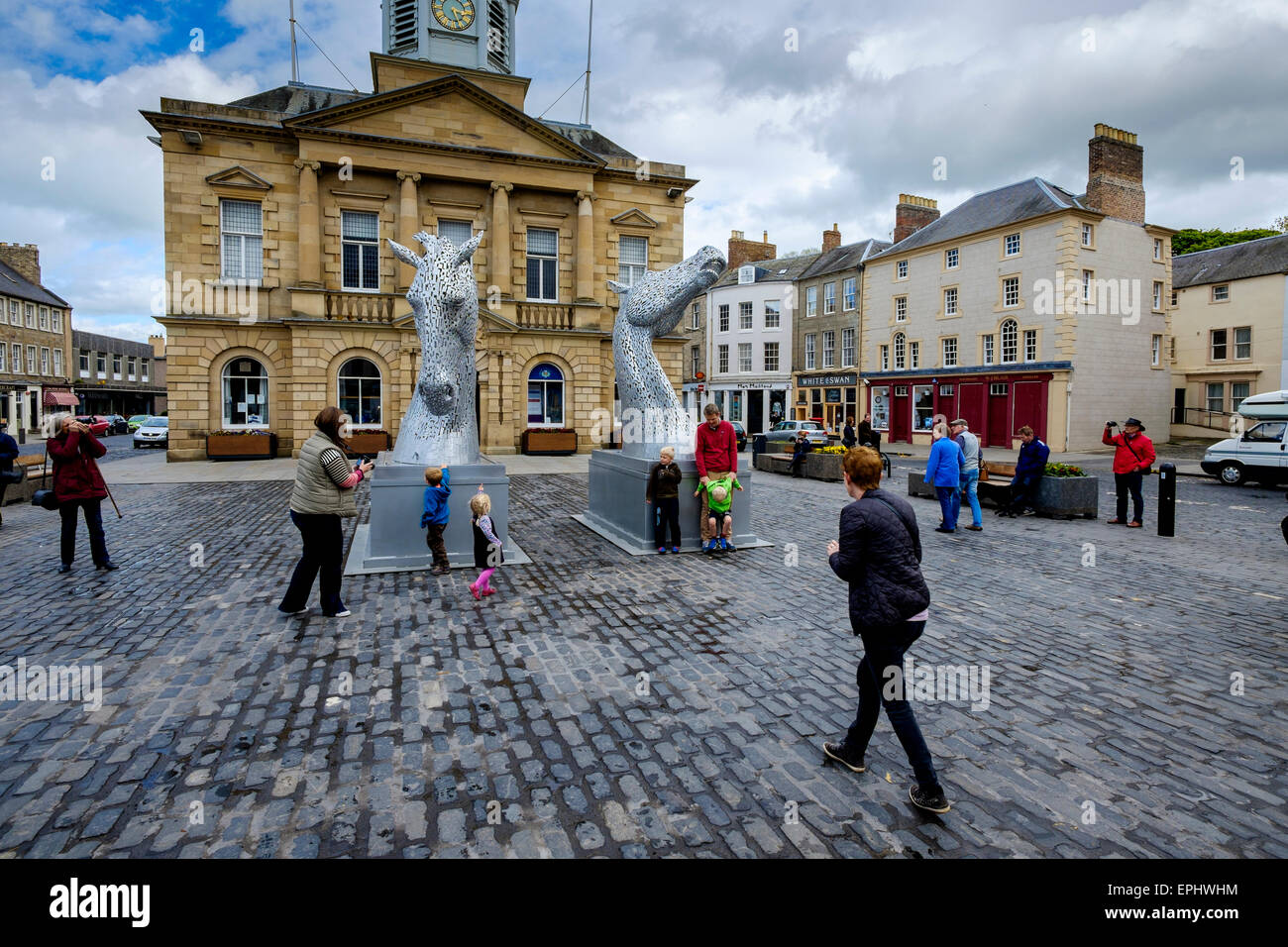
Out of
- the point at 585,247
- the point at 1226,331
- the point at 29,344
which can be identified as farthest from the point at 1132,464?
the point at 29,344

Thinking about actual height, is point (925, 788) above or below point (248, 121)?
below

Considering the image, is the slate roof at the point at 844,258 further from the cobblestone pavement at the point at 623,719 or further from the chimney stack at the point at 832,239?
the cobblestone pavement at the point at 623,719

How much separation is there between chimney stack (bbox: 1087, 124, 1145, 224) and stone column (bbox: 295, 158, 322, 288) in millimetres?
32502

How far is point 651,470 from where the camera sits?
959 cm

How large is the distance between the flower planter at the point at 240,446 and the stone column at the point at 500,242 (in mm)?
10231

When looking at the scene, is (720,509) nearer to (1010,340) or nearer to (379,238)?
(379,238)

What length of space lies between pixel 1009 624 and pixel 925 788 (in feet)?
11.9

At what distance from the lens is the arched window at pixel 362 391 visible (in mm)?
26203

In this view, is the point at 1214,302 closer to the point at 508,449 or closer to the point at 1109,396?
the point at 1109,396

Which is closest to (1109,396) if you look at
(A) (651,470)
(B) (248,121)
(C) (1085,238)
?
(C) (1085,238)

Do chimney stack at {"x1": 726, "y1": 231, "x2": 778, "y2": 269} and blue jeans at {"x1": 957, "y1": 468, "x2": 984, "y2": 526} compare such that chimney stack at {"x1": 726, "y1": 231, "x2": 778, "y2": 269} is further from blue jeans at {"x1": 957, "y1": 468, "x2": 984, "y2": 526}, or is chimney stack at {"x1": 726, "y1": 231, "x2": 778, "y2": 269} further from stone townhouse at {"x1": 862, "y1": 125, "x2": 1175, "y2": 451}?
blue jeans at {"x1": 957, "y1": 468, "x2": 984, "y2": 526}

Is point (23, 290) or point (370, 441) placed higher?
point (23, 290)

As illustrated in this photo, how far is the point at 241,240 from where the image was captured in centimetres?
2555

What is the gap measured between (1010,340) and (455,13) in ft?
95.0
